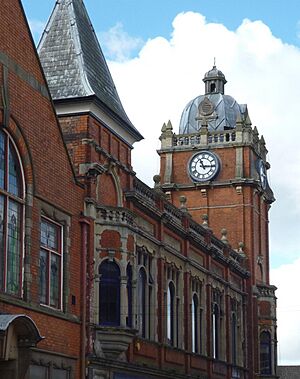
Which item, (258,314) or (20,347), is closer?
(20,347)

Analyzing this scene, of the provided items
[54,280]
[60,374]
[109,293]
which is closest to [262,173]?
[109,293]

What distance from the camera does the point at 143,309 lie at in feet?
128

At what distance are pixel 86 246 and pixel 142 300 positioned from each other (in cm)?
680

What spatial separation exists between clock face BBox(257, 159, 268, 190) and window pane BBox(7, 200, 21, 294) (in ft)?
120

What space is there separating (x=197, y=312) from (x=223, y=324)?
4.80 meters

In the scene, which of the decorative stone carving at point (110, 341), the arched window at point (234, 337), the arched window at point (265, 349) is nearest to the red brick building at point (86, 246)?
the decorative stone carving at point (110, 341)

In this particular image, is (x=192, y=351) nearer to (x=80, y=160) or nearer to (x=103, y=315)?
(x=103, y=315)

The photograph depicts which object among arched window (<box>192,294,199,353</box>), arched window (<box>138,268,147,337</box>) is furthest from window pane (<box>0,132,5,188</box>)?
arched window (<box>192,294,199,353</box>)

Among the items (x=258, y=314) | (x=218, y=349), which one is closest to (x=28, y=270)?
(x=218, y=349)

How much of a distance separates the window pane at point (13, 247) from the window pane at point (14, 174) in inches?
15.0

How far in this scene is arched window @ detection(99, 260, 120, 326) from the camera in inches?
1353

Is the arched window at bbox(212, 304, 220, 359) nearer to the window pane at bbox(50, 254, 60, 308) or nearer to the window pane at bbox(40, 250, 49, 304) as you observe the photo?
the window pane at bbox(50, 254, 60, 308)

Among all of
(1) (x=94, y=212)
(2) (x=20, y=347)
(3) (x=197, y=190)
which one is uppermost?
(3) (x=197, y=190)

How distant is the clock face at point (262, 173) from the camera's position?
6371 centimetres
